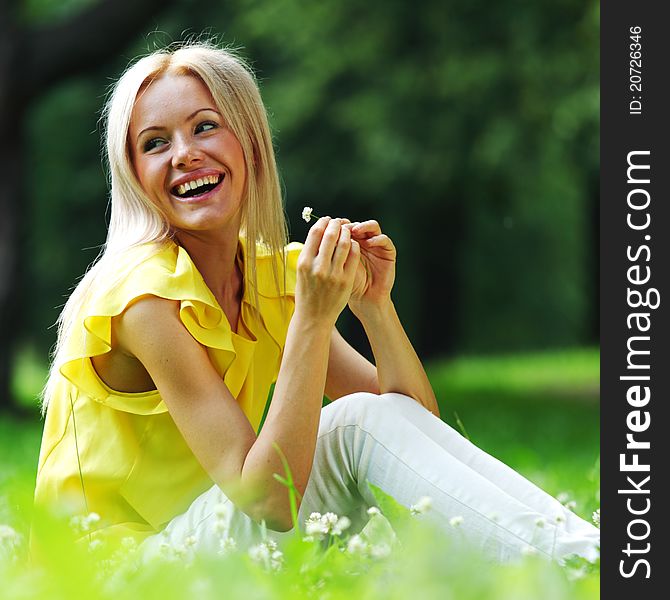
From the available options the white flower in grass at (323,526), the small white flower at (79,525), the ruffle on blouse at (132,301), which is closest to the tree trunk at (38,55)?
the ruffle on blouse at (132,301)

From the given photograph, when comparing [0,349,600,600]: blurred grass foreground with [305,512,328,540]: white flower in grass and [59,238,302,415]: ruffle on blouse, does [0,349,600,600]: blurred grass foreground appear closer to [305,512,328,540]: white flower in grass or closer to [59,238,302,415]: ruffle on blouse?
[305,512,328,540]: white flower in grass

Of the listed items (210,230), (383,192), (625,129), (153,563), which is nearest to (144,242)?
(210,230)

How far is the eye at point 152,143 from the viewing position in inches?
113

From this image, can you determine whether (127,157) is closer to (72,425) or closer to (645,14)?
(72,425)

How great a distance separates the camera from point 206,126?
2895 millimetres

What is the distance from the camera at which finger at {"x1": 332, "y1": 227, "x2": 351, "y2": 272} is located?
2607 millimetres

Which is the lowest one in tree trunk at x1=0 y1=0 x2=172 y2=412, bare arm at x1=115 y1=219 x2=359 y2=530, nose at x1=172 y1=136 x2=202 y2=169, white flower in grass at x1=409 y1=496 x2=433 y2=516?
white flower in grass at x1=409 y1=496 x2=433 y2=516

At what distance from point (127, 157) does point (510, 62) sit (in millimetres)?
8175

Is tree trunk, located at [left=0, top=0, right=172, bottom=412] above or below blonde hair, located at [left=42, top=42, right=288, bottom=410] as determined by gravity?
above

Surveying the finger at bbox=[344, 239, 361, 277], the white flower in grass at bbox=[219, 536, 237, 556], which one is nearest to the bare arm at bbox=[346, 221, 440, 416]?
the finger at bbox=[344, 239, 361, 277]

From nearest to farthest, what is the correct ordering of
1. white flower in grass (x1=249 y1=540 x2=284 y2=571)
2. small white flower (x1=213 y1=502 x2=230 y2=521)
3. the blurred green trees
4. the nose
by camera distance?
white flower in grass (x1=249 y1=540 x2=284 y2=571)
small white flower (x1=213 y1=502 x2=230 y2=521)
the nose
the blurred green trees

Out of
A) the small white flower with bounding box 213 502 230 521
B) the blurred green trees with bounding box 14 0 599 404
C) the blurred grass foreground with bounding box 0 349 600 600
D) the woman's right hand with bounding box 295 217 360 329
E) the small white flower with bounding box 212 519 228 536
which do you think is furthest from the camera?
the blurred green trees with bounding box 14 0 599 404

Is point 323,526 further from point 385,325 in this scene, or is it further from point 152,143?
point 152,143

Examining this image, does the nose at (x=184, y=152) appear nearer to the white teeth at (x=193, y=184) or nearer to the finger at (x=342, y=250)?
the white teeth at (x=193, y=184)
